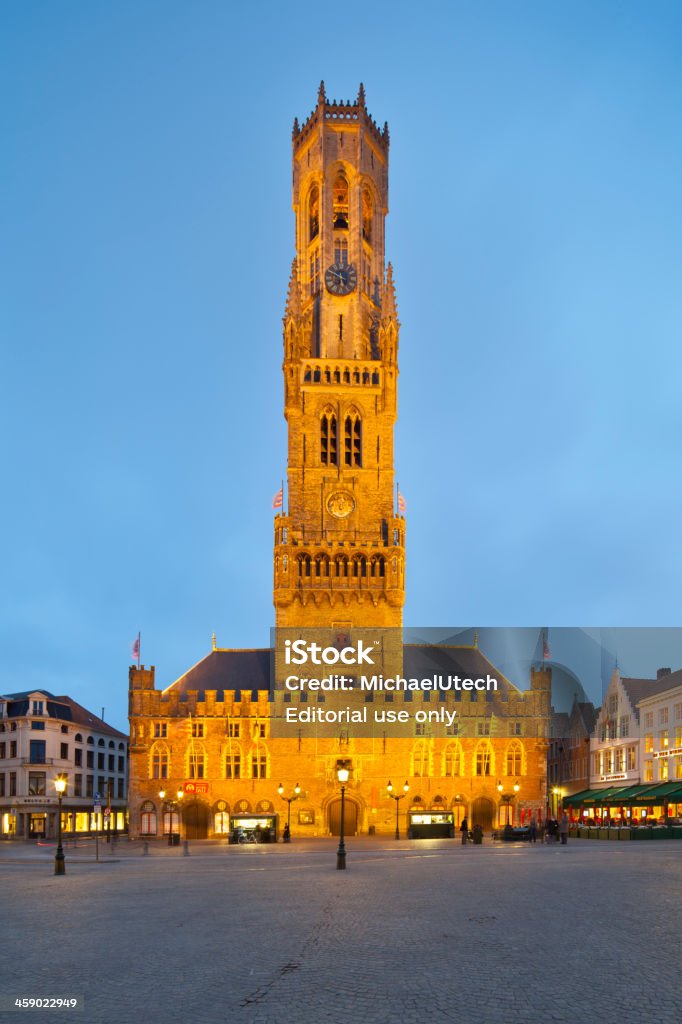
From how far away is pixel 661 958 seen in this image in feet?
45.5

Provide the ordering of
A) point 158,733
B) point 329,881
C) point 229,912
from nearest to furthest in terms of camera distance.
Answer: point 229,912 < point 329,881 < point 158,733

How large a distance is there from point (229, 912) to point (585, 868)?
15.2 metres

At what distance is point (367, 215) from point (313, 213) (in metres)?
5.05

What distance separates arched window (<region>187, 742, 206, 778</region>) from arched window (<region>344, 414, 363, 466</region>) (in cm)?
2536

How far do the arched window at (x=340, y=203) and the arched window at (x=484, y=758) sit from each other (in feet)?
154

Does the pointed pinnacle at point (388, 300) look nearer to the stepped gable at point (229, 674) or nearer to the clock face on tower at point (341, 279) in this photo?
the clock face on tower at point (341, 279)

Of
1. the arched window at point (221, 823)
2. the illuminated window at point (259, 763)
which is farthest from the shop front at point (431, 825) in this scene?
the arched window at point (221, 823)

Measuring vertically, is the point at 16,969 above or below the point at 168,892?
above

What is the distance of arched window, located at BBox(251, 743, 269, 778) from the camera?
7312 cm

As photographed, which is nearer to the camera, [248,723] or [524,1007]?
[524,1007]

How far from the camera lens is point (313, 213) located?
296 feet

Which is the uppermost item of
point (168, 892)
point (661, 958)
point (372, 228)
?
point (372, 228)

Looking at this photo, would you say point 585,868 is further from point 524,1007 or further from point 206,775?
point 206,775

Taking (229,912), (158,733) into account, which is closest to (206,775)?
(158,733)
